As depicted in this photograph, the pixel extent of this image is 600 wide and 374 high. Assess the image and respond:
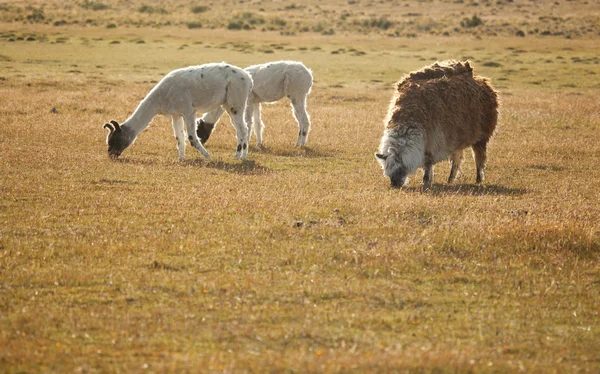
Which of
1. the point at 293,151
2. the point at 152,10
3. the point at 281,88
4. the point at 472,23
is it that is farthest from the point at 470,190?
the point at 152,10

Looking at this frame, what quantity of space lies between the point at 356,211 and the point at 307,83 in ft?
Result: 28.2

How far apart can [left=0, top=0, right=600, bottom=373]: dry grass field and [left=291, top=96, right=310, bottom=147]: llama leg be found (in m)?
0.38

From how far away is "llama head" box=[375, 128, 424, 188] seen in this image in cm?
1389

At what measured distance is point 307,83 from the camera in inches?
784

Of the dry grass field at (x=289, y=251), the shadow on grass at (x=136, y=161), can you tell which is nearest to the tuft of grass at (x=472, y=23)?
the dry grass field at (x=289, y=251)

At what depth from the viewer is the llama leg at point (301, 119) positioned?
19.7 metres

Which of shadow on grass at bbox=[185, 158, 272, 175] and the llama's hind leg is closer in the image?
shadow on grass at bbox=[185, 158, 272, 175]

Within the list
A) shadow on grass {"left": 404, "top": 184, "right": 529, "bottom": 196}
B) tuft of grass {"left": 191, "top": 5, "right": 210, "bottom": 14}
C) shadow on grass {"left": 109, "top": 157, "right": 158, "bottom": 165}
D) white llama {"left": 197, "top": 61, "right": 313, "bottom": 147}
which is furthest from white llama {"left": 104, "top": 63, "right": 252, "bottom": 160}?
tuft of grass {"left": 191, "top": 5, "right": 210, "bottom": 14}

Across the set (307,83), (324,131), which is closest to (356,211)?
(307,83)

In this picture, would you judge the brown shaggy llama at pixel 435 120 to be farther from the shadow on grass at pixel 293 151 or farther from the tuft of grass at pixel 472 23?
the tuft of grass at pixel 472 23

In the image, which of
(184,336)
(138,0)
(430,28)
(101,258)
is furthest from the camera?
(138,0)

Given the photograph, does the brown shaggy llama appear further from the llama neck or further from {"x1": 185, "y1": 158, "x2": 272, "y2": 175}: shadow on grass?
the llama neck

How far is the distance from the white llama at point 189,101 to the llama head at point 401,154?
4.28 metres

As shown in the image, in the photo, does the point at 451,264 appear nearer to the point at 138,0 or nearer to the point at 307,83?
the point at 307,83
